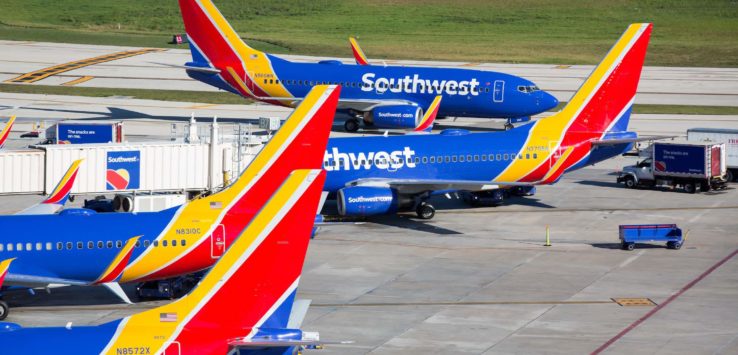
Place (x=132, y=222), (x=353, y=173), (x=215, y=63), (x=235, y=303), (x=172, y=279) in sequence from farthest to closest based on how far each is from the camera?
(x=215, y=63) < (x=353, y=173) < (x=172, y=279) < (x=132, y=222) < (x=235, y=303)

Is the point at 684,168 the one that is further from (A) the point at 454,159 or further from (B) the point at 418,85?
(B) the point at 418,85

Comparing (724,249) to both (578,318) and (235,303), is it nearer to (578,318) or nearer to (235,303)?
(578,318)

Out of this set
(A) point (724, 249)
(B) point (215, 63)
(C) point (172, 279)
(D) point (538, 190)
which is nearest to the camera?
(C) point (172, 279)

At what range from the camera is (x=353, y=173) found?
190 feet

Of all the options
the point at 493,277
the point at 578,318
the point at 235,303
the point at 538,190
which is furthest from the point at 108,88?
the point at 235,303

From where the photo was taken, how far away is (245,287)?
2422cm

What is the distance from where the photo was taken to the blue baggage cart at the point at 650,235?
51125 millimetres

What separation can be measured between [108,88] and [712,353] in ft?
242

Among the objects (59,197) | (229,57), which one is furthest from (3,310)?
(229,57)

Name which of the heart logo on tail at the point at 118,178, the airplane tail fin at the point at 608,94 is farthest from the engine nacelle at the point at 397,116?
the heart logo on tail at the point at 118,178

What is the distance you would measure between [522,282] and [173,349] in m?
23.1

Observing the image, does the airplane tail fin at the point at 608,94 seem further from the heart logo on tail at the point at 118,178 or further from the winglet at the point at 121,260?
the winglet at the point at 121,260

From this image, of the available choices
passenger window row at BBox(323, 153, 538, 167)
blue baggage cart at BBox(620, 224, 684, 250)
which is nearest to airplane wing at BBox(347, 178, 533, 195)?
passenger window row at BBox(323, 153, 538, 167)

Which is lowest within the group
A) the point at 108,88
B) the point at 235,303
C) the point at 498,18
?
the point at 235,303
